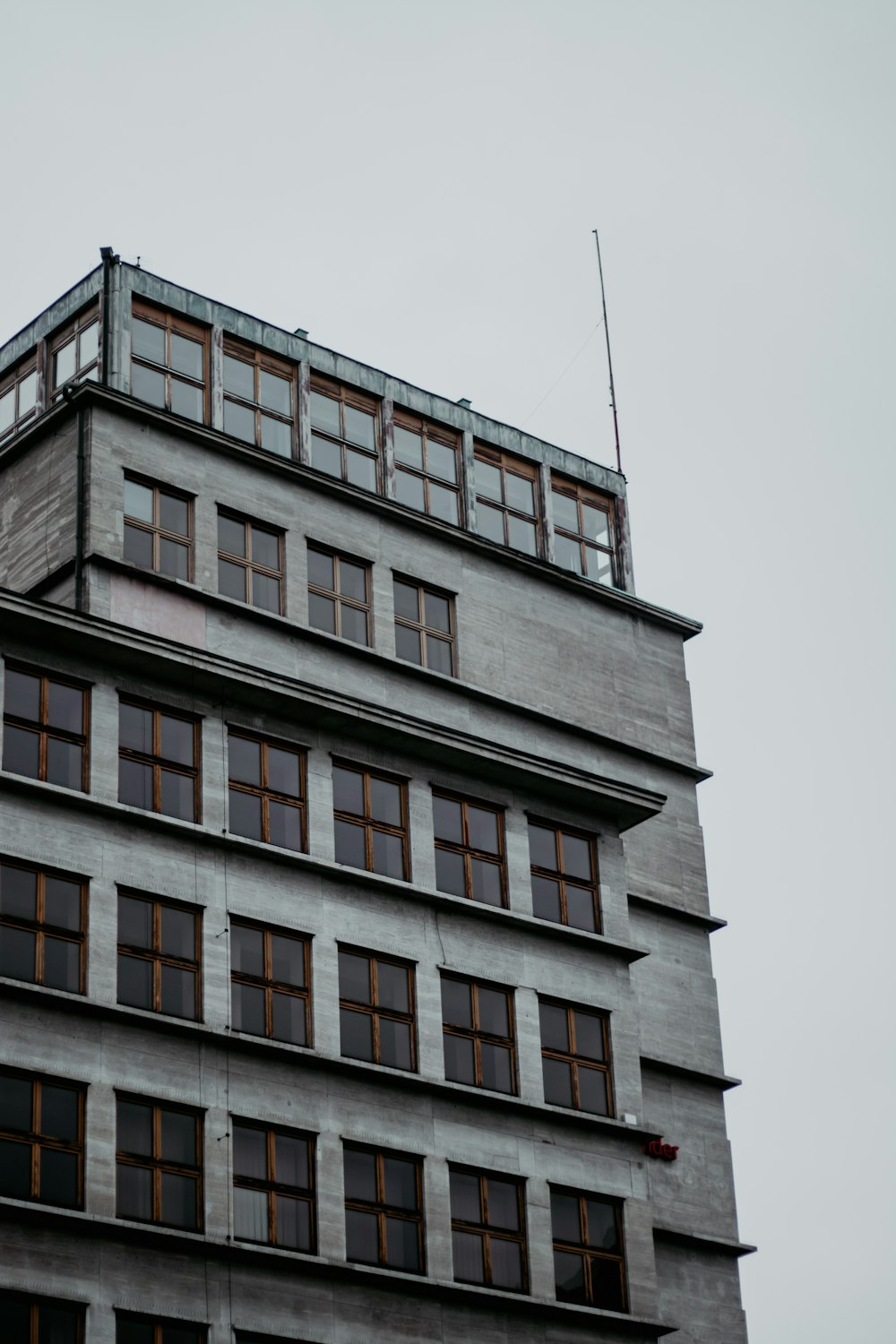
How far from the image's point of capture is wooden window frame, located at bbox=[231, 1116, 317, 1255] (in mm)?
42188

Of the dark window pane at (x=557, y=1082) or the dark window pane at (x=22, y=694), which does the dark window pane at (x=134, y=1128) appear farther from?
the dark window pane at (x=557, y=1082)

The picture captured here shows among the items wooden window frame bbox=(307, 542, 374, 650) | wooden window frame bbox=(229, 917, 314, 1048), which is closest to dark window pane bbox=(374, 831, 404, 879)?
wooden window frame bbox=(229, 917, 314, 1048)

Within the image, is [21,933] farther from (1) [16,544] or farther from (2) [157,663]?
(1) [16,544]

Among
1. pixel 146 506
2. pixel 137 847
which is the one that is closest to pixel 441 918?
pixel 137 847

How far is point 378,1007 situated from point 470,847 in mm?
4641

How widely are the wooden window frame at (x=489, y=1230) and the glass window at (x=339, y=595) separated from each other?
12.8 meters

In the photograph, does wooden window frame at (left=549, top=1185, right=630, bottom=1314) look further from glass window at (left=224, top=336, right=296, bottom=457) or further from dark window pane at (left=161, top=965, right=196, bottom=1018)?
glass window at (left=224, top=336, right=296, bottom=457)

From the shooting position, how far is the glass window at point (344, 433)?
55.3m

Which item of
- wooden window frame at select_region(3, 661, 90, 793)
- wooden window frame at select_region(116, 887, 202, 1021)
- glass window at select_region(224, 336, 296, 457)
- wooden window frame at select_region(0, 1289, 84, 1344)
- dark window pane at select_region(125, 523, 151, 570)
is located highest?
glass window at select_region(224, 336, 296, 457)

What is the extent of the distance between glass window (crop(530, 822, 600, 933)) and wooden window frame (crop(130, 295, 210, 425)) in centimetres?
1207

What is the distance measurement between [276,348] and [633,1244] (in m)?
22.2

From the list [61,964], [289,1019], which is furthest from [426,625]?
[61,964]

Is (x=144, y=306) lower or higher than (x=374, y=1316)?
higher

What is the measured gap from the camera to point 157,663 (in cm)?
4519
